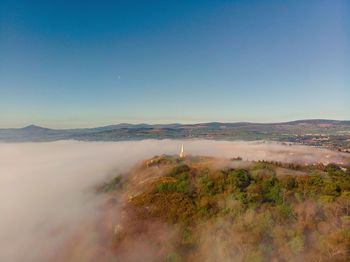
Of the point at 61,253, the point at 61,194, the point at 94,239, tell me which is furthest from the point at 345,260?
the point at 61,194

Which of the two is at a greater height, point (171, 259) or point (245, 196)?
point (245, 196)

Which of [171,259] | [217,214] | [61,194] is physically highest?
[217,214]

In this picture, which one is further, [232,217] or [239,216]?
[232,217]

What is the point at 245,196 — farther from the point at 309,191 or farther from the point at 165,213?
the point at 165,213

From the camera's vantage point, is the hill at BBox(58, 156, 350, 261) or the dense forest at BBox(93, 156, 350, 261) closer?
the dense forest at BBox(93, 156, 350, 261)

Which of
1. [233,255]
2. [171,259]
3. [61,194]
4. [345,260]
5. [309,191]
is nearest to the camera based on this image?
[345,260]

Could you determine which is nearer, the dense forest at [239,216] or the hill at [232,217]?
the dense forest at [239,216]

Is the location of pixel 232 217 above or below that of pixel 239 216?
below

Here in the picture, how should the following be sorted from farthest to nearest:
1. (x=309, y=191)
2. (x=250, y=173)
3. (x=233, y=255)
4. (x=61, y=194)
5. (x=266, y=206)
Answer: (x=61, y=194) → (x=250, y=173) → (x=309, y=191) → (x=266, y=206) → (x=233, y=255)
